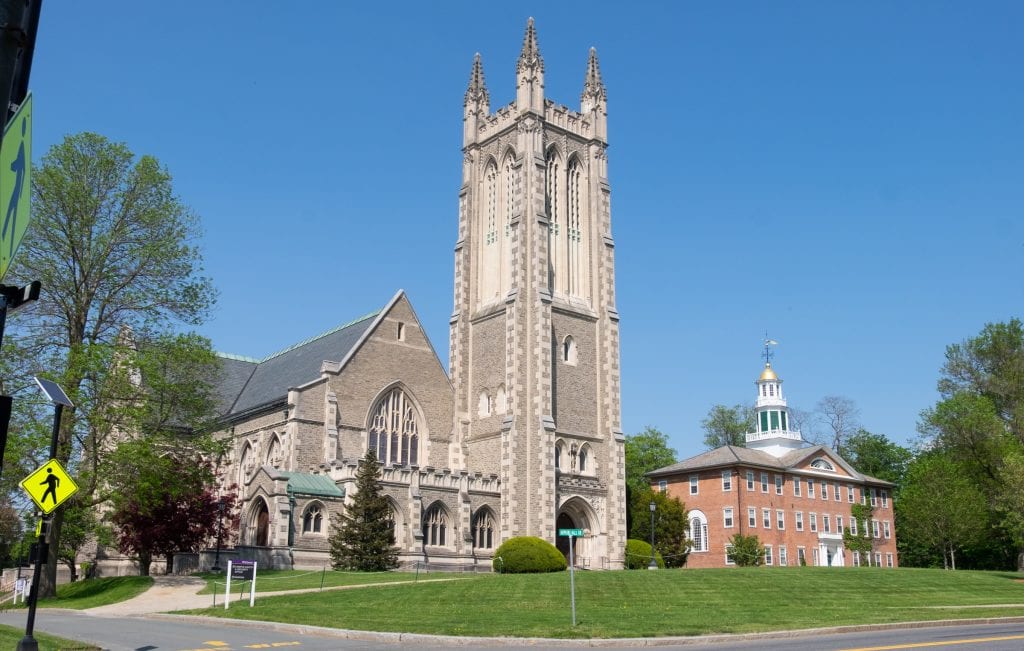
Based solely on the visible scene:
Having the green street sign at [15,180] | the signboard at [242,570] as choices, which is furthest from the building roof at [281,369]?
the green street sign at [15,180]

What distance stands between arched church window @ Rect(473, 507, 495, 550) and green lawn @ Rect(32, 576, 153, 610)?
1686cm

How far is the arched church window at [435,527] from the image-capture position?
45.3m

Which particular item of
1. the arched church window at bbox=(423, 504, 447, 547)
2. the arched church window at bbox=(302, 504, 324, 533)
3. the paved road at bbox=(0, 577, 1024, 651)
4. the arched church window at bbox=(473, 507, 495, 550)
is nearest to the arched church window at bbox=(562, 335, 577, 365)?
the arched church window at bbox=(473, 507, 495, 550)

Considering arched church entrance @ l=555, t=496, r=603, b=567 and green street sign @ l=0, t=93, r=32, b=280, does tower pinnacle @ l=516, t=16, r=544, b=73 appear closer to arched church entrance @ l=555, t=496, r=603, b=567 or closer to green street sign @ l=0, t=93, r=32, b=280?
arched church entrance @ l=555, t=496, r=603, b=567

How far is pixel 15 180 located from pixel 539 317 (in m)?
45.9

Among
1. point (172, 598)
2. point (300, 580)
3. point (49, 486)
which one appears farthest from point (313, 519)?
point (49, 486)

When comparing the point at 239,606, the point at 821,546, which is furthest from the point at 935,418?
the point at 239,606

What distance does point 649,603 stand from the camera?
24.7 meters

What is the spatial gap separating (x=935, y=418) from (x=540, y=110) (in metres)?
30.0

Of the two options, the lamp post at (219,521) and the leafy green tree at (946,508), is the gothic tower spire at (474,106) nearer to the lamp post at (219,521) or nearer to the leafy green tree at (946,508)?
the lamp post at (219,521)

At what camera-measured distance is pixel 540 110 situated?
53812 mm

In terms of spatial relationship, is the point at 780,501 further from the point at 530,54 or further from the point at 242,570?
the point at 242,570

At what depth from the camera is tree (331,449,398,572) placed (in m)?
39.6

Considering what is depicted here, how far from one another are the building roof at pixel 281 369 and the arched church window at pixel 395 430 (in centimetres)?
356
